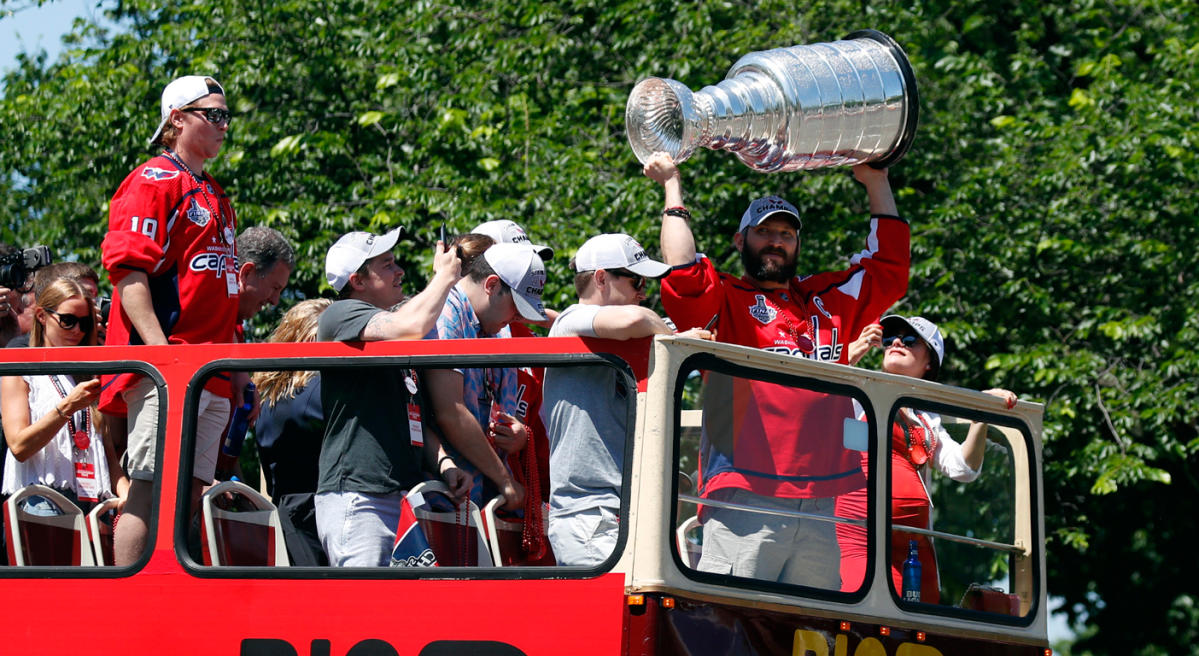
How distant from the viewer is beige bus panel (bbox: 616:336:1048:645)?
4.34m

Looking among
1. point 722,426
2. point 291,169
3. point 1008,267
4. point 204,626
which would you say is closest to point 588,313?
point 722,426

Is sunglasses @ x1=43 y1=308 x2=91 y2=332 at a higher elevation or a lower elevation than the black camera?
lower

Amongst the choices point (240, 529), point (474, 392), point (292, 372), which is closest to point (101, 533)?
point (240, 529)

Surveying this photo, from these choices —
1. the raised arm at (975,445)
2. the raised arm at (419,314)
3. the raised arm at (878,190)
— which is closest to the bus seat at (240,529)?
the raised arm at (419,314)

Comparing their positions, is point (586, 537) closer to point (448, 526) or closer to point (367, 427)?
point (448, 526)

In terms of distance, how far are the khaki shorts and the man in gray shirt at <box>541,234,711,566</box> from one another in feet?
3.73

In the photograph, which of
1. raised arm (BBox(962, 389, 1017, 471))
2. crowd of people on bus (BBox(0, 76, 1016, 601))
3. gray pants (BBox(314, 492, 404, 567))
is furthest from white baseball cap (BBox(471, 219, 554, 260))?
raised arm (BBox(962, 389, 1017, 471))

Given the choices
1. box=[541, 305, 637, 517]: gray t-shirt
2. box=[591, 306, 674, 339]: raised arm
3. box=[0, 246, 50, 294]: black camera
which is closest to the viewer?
box=[591, 306, 674, 339]: raised arm

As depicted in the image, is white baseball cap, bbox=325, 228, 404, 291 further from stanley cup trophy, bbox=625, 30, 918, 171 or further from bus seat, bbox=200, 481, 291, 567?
stanley cup trophy, bbox=625, 30, 918, 171

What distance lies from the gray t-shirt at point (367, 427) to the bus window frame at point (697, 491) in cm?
93

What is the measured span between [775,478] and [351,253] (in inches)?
68.5

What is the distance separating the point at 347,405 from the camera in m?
4.86

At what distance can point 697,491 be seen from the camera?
473 centimetres

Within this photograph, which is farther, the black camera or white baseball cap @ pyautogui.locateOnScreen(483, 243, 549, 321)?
the black camera
